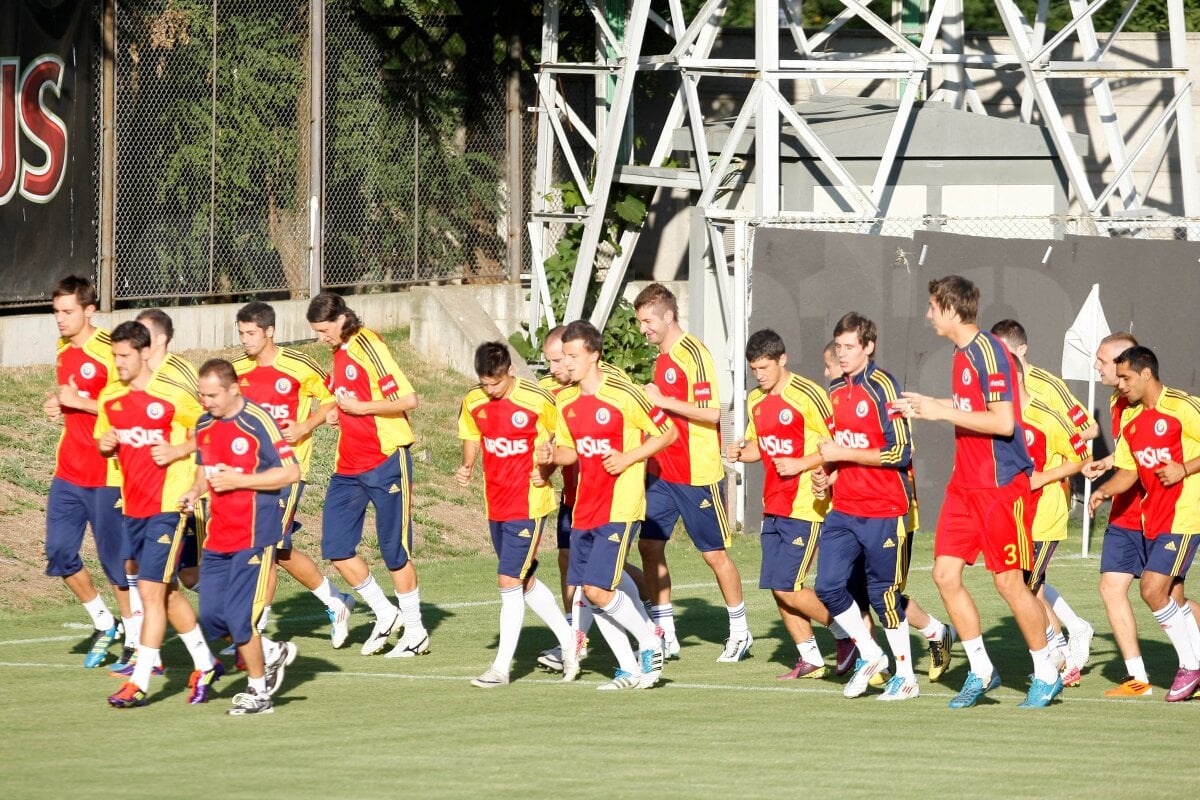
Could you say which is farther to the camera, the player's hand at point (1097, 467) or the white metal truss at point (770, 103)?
the white metal truss at point (770, 103)

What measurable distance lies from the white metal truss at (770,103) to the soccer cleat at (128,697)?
31.5 ft

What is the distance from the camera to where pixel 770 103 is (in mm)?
18578

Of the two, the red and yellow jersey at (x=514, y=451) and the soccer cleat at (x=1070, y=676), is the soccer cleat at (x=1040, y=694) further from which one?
the red and yellow jersey at (x=514, y=451)

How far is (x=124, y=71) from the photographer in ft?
61.2

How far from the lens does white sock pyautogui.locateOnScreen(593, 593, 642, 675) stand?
10047mm

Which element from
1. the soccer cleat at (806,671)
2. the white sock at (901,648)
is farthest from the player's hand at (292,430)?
the white sock at (901,648)

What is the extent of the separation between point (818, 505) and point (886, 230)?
1062 cm

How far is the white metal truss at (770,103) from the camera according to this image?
18.8 meters

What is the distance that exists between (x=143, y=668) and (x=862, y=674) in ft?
13.1

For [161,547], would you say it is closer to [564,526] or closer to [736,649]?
[564,526]

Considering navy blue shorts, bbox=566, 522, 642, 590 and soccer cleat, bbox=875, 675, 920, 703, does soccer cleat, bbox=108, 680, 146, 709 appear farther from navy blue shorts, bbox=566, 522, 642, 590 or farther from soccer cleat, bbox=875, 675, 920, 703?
soccer cleat, bbox=875, 675, 920, 703

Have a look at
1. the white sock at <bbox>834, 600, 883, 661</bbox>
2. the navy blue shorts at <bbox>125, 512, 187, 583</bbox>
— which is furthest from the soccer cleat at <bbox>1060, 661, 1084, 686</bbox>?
Answer: the navy blue shorts at <bbox>125, 512, 187, 583</bbox>

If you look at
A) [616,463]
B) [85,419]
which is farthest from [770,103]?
[85,419]

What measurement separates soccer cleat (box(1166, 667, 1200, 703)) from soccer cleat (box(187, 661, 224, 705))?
536cm
